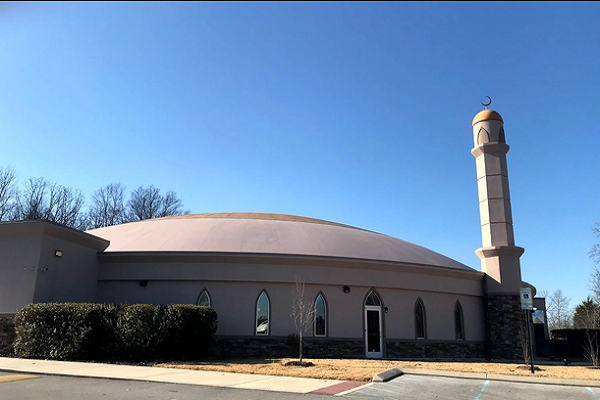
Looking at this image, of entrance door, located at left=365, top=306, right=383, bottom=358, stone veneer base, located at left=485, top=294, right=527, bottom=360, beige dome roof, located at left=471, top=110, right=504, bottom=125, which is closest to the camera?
entrance door, located at left=365, top=306, right=383, bottom=358

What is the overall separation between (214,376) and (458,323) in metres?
13.9

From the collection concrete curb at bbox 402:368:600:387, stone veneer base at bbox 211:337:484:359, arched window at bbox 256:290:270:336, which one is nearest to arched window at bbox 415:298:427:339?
stone veneer base at bbox 211:337:484:359

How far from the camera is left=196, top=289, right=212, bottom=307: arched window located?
19031 mm

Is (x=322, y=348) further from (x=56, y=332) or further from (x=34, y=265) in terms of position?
(x=34, y=265)

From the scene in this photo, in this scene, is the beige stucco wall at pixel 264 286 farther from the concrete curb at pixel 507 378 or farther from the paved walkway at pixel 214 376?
the concrete curb at pixel 507 378

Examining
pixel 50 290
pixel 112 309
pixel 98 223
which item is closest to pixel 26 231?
pixel 50 290

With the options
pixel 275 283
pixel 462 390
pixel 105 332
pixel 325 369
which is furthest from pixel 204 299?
pixel 462 390

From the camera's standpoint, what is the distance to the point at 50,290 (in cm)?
1694

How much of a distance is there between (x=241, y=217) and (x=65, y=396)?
1631 cm

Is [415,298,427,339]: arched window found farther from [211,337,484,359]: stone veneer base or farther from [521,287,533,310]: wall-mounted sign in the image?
[521,287,533,310]: wall-mounted sign

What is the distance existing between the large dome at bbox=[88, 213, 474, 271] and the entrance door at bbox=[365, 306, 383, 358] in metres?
2.09

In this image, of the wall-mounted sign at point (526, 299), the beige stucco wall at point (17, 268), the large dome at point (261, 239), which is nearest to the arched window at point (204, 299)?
the large dome at point (261, 239)

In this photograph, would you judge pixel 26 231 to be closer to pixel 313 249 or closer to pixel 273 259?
pixel 273 259

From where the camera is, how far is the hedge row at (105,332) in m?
15.0
